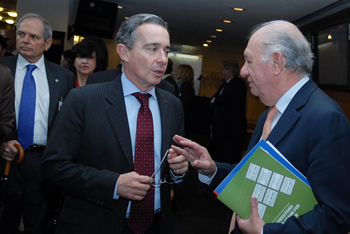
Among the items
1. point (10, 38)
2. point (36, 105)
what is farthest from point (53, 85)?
point (10, 38)

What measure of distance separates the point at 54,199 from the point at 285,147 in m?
1.87

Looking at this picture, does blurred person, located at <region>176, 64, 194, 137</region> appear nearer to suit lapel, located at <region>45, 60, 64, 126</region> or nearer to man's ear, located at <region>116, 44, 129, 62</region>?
suit lapel, located at <region>45, 60, 64, 126</region>

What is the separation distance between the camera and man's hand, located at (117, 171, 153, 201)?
1651 mm

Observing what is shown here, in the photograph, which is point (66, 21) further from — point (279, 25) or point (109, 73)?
point (279, 25)

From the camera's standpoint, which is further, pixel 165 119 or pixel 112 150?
pixel 165 119

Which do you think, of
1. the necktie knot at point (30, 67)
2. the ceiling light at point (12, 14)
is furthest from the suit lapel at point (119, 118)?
the ceiling light at point (12, 14)

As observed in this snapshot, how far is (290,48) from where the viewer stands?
5.23 feet

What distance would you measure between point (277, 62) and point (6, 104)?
1.82 m

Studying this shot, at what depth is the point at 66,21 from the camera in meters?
6.92

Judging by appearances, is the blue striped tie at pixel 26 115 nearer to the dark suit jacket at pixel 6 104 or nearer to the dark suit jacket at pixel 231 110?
the dark suit jacket at pixel 6 104

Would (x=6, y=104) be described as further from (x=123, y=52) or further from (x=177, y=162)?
(x=177, y=162)

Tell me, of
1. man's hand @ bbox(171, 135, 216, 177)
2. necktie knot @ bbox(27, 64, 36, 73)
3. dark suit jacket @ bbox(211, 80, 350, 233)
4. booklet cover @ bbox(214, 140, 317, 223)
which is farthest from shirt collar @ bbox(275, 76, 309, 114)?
necktie knot @ bbox(27, 64, 36, 73)

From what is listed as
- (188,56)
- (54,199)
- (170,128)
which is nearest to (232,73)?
(54,199)

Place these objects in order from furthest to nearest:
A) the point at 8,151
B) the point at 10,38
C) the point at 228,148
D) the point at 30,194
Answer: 1. the point at 228,148
2. the point at 10,38
3. the point at 30,194
4. the point at 8,151
